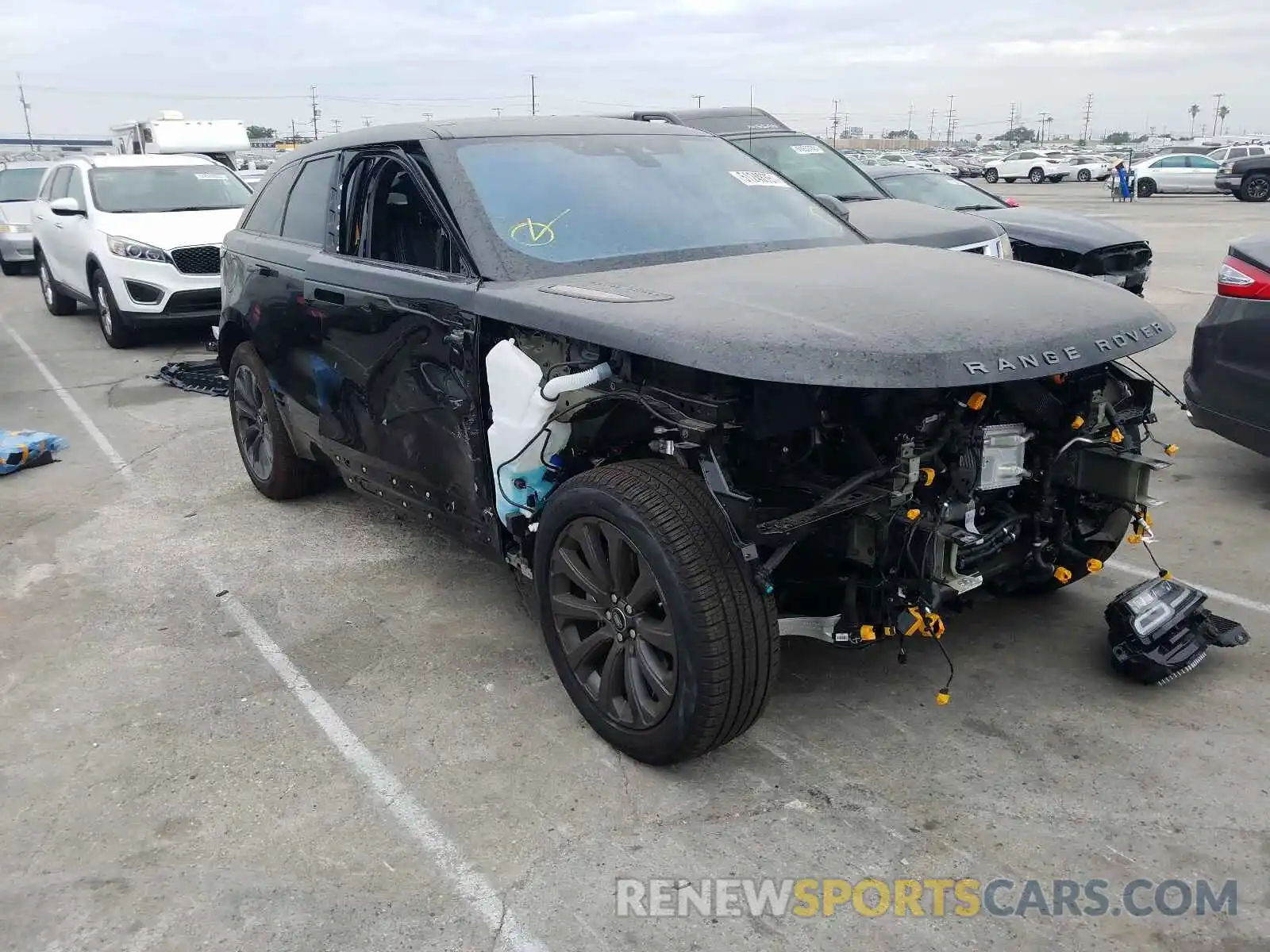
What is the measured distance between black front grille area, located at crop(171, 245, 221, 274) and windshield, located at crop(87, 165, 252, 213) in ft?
3.68

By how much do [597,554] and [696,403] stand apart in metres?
0.57

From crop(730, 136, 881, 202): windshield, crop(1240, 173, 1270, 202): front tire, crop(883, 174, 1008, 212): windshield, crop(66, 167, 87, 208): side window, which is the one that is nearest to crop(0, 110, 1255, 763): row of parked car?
crop(730, 136, 881, 202): windshield

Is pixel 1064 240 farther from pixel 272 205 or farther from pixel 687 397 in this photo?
pixel 687 397

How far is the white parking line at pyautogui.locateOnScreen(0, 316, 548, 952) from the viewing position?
8.54 feet

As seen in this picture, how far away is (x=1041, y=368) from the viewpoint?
9.05ft

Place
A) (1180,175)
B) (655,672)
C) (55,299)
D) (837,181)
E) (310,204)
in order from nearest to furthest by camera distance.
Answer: (655,672) → (310,204) → (837,181) → (55,299) → (1180,175)

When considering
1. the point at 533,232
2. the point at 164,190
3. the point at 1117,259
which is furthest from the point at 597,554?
the point at 164,190

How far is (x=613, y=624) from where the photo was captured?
10.5 feet

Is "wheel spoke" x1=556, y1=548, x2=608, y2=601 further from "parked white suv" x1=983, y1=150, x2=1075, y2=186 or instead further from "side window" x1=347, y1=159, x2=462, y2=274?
"parked white suv" x1=983, y1=150, x2=1075, y2=186

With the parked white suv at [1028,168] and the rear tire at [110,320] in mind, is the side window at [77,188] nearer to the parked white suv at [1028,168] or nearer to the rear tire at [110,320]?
the rear tire at [110,320]

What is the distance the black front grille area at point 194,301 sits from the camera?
34.8ft

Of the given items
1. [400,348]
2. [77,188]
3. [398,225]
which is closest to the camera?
[400,348]

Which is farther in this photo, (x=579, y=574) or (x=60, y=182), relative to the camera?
(x=60, y=182)

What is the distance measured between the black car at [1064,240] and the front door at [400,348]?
5862 mm
